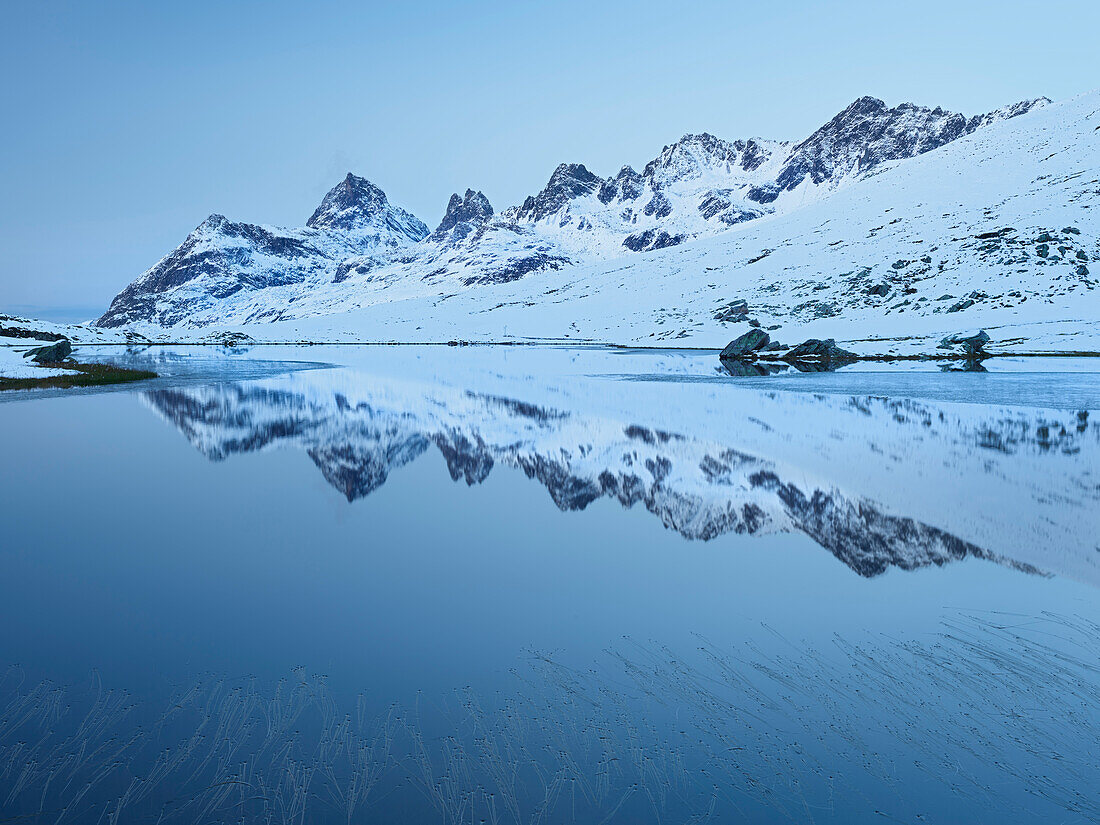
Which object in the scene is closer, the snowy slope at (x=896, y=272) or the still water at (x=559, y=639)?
the still water at (x=559, y=639)

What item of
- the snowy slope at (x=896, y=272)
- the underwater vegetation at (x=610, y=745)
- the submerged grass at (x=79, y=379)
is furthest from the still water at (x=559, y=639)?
the snowy slope at (x=896, y=272)

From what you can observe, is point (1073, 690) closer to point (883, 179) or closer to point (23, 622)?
point (23, 622)

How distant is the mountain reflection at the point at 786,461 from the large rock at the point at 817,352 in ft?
94.5

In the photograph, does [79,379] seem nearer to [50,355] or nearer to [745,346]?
[50,355]

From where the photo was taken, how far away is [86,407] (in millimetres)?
26938

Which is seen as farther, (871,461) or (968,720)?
(871,461)

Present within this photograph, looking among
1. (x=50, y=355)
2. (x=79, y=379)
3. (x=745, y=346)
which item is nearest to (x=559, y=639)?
(x=79, y=379)

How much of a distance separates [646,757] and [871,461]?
11580mm

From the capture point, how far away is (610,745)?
4.98 metres

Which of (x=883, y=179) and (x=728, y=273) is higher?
(x=883, y=179)

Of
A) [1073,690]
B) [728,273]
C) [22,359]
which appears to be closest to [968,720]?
[1073,690]

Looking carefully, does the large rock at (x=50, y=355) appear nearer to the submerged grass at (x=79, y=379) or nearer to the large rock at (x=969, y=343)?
the submerged grass at (x=79, y=379)

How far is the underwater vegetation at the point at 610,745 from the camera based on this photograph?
4.35 m

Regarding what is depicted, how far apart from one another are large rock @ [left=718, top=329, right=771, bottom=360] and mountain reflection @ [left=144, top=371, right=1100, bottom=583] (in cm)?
3042
